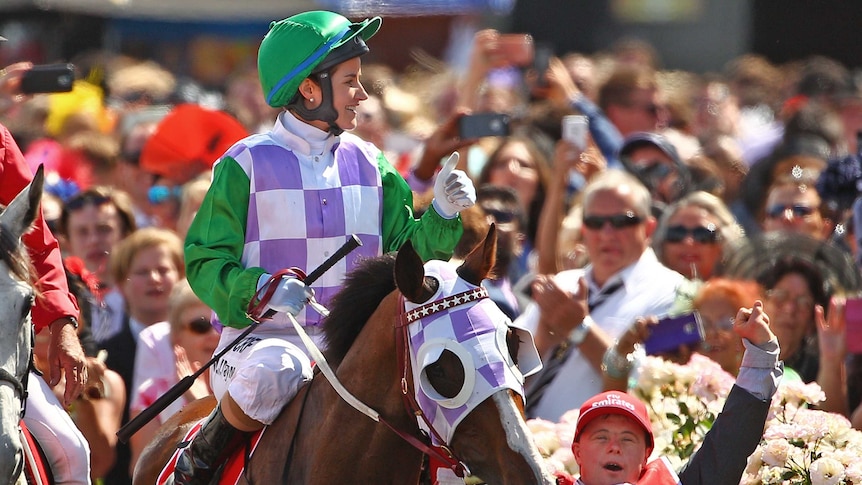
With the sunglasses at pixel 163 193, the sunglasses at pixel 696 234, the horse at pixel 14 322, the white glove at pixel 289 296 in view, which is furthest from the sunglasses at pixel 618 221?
the horse at pixel 14 322

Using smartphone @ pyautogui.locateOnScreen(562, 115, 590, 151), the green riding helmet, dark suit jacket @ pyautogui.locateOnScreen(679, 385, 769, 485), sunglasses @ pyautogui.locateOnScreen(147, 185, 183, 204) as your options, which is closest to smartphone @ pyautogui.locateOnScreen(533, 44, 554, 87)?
smartphone @ pyautogui.locateOnScreen(562, 115, 590, 151)

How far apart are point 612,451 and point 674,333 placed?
1.87m

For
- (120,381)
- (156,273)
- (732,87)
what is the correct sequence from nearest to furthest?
(120,381)
(156,273)
(732,87)

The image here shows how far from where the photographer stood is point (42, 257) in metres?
5.03

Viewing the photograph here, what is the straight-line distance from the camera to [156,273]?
831 cm

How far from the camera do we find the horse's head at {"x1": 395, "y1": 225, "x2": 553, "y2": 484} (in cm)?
414

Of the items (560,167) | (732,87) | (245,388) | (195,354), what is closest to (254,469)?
(245,388)

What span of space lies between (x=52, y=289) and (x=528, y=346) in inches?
65.2

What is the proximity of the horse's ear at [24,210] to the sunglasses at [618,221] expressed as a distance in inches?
167

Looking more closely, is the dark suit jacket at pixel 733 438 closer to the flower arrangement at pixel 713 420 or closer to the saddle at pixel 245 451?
the flower arrangement at pixel 713 420

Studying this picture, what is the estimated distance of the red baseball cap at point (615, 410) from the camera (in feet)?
16.2

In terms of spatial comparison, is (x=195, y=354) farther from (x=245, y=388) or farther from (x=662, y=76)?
(x=662, y=76)

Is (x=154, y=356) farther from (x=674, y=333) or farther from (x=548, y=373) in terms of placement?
(x=674, y=333)

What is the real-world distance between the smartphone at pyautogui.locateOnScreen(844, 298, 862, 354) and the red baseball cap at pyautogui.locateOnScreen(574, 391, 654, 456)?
1.77m
